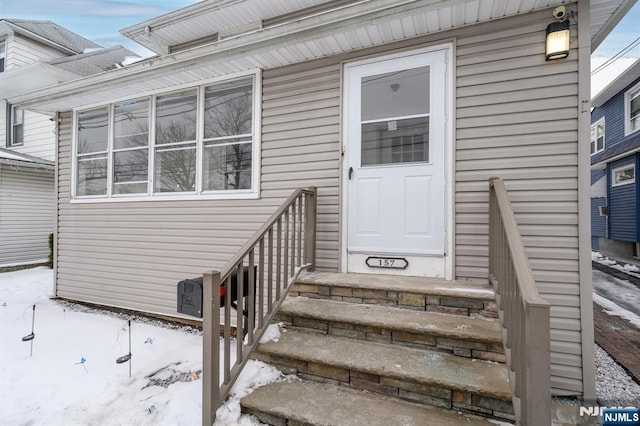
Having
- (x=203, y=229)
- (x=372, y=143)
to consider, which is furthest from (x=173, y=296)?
(x=372, y=143)

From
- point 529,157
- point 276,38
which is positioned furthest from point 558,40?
point 276,38

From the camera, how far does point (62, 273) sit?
5.08 meters

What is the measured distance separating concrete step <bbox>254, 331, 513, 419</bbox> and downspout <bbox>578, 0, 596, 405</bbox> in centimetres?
104

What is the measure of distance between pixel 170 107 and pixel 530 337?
4591 millimetres

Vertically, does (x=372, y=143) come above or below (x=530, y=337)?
above

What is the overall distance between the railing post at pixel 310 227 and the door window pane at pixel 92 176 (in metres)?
3.54

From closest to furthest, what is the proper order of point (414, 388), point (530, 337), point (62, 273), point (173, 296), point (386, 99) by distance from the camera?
point (530, 337) → point (414, 388) → point (386, 99) → point (173, 296) → point (62, 273)

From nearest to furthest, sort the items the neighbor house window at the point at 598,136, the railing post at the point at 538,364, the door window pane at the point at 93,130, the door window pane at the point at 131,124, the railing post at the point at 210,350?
the railing post at the point at 538,364 → the railing post at the point at 210,350 → the door window pane at the point at 131,124 → the door window pane at the point at 93,130 → the neighbor house window at the point at 598,136

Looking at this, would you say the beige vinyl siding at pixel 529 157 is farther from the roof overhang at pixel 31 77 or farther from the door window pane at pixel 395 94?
the roof overhang at pixel 31 77

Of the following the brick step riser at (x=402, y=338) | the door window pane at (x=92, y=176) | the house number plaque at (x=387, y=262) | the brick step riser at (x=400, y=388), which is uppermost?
the door window pane at (x=92, y=176)

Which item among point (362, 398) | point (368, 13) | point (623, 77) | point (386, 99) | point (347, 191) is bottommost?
point (362, 398)

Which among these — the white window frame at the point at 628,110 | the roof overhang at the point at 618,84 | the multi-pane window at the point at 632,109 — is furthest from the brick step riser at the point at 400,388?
the white window frame at the point at 628,110

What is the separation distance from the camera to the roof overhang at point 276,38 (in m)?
2.64

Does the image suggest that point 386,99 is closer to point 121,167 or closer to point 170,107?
point 170,107
